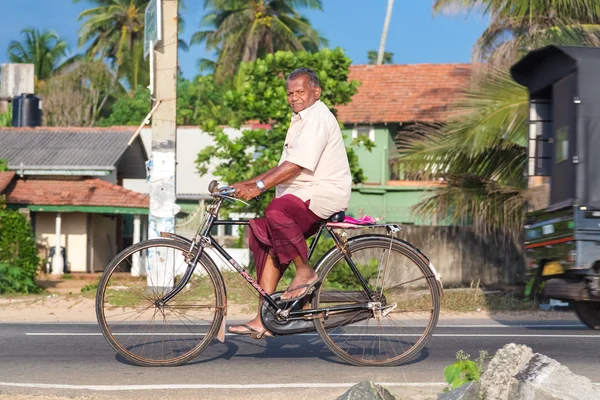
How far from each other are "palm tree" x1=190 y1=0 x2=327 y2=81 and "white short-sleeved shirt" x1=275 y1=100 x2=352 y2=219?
36805 millimetres

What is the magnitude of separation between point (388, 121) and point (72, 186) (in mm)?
10811

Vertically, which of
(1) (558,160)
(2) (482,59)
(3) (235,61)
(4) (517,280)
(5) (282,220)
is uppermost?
(3) (235,61)

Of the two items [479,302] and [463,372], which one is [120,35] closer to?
[479,302]

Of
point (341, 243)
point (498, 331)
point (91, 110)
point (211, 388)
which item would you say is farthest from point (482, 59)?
point (91, 110)

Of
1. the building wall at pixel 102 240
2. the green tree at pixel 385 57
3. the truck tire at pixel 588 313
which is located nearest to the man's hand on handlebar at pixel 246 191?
the truck tire at pixel 588 313

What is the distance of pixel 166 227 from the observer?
44.2 feet

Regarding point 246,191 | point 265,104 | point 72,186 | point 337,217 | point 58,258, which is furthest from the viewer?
point 58,258

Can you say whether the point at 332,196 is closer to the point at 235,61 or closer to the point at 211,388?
the point at 211,388

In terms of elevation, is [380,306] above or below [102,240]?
above

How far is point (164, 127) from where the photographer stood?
13.5m

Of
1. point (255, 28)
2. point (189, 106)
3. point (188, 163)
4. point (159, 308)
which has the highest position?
point (255, 28)

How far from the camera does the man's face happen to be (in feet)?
→ 21.5

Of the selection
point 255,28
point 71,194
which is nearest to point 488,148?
point 71,194

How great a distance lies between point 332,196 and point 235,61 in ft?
126
